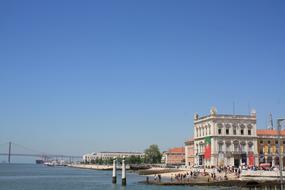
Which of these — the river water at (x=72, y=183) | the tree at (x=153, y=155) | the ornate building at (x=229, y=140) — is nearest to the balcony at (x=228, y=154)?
the ornate building at (x=229, y=140)

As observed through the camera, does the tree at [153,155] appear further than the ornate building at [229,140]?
Yes

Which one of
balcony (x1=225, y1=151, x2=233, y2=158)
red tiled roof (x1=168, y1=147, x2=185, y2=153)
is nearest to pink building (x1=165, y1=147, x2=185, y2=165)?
red tiled roof (x1=168, y1=147, x2=185, y2=153)

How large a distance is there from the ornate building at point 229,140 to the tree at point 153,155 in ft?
209

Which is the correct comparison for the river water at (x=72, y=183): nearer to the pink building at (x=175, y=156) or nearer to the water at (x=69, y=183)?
the water at (x=69, y=183)

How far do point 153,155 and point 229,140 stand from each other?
6936 centimetres

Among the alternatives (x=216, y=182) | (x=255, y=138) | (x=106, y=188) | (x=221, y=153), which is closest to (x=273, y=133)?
(x=255, y=138)

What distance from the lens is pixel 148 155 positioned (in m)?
168

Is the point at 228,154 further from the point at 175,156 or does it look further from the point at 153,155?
the point at 153,155

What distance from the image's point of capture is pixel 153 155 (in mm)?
166375

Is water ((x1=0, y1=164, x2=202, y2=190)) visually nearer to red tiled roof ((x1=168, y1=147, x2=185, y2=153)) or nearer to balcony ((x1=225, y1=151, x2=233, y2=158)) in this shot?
balcony ((x1=225, y1=151, x2=233, y2=158))

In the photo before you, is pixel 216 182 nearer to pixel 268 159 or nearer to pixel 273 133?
pixel 268 159

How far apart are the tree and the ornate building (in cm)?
6386

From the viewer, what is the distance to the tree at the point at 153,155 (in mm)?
166500

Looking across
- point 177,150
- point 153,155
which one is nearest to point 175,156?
point 177,150
